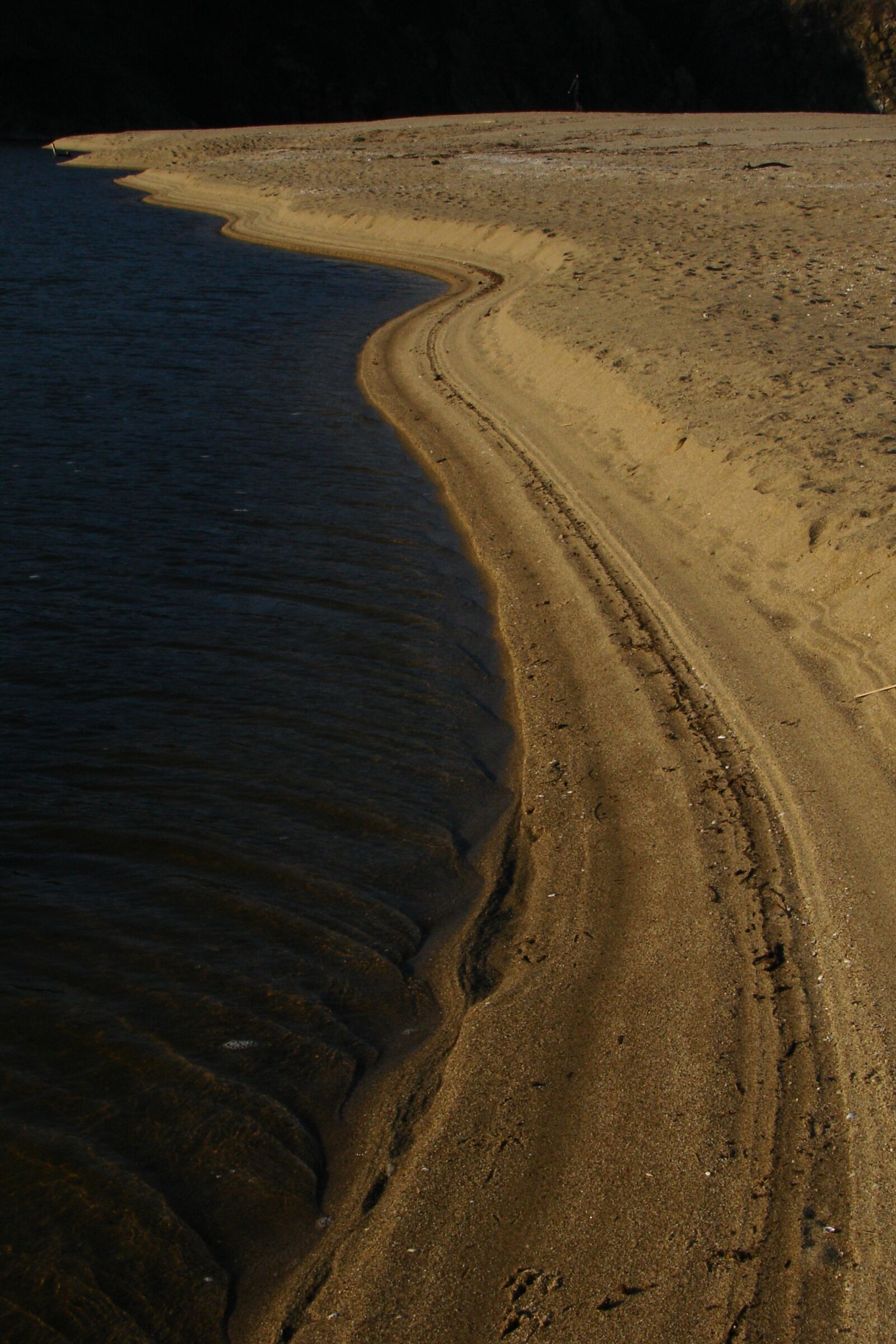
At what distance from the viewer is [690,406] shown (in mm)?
8891

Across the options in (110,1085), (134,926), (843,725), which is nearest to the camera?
(110,1085)

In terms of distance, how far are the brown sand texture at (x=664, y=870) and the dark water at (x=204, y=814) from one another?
0.82 ft

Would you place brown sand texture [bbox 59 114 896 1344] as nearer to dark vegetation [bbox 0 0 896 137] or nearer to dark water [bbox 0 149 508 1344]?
dark water [bbox 0 149 508 1344]

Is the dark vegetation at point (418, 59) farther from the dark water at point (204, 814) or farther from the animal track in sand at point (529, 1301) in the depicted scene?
the animal track in sand at point (529, 1301)

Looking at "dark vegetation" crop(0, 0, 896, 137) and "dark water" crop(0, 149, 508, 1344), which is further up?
"dark vegetation" crop(0, 0, 896, 137)

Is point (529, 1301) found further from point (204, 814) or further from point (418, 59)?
point (418, 59)

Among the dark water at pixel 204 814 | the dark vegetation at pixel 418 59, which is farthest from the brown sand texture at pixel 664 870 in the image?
the dark vegetation at pixel 418 59

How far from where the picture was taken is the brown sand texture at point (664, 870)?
3176 millimetres

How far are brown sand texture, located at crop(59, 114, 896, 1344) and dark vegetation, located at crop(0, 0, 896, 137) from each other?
44.2 m

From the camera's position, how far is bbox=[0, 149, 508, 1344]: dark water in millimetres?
3465

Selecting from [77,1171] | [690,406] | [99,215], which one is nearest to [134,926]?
[77,1171]

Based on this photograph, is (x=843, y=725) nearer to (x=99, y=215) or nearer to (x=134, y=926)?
(x=134, y=926)

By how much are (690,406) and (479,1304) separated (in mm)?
7166

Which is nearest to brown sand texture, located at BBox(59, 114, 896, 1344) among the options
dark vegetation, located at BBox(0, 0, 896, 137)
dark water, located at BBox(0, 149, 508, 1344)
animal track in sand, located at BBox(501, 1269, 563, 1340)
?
animal track in sand, located at BBox(501, 1269, 563, 1340)
